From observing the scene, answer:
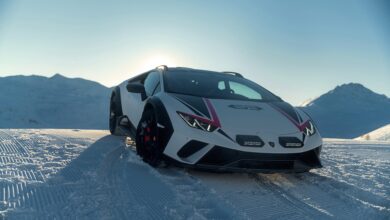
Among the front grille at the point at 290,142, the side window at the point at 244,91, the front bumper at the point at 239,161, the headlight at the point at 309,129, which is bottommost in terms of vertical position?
the front bumper at the point at 239,161

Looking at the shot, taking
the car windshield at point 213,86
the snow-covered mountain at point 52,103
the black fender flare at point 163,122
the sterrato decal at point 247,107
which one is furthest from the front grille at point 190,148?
the snow-covered mountain at point 52,103

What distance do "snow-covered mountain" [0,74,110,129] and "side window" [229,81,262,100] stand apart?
111 metres

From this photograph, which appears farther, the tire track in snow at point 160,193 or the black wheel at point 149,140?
the black wheel at point 149,140

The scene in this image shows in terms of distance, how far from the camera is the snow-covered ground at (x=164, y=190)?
99.9 inches

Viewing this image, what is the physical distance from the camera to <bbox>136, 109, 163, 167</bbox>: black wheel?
3.79 m

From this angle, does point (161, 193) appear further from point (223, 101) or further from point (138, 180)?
point (223, 101)

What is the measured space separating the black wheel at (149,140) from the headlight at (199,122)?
1.34 ft

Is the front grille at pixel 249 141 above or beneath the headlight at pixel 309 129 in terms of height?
beneath

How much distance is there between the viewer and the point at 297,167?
3.59 meters

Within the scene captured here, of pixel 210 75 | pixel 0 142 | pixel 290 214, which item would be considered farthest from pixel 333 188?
pixel 0 142

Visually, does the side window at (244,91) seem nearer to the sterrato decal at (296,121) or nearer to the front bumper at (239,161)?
the sterrato decal at (296,121)

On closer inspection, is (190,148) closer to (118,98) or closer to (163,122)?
(163,122)

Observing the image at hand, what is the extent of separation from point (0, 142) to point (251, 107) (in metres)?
3.61

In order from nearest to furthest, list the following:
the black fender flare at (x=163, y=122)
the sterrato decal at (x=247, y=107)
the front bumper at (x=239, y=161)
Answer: the front bumper at (x=239, y=161)
the black fender flare at (x=163, y=122)
the sterrato decal at (x=247, y=107)
